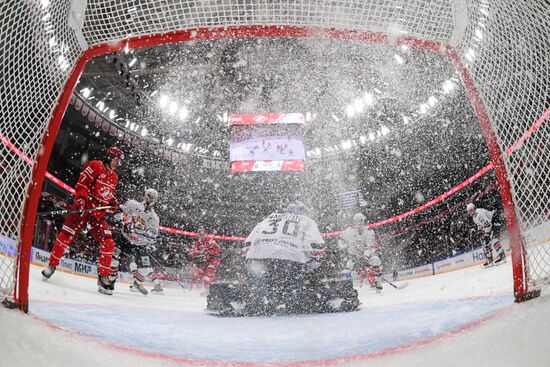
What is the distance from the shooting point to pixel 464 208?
377 inches

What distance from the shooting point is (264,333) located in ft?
7.12

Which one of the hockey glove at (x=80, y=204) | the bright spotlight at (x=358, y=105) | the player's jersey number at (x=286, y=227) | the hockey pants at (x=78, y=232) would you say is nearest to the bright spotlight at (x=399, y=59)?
the bright spotlight at (x=358, y=105)

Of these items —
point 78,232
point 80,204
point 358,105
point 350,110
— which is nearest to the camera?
point 80,204

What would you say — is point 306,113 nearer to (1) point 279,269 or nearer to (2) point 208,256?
(2) point 208,256

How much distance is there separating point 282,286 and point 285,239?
14.8 inches

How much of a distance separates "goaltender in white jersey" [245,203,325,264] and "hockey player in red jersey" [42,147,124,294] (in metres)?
1.48

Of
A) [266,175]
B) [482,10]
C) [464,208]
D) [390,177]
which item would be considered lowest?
[482,10]

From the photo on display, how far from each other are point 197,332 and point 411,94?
12294mm

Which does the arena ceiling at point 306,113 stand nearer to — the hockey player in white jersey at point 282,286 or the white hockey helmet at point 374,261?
the white hockey helmet at point 374,261

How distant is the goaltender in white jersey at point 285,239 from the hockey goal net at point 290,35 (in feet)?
5.49

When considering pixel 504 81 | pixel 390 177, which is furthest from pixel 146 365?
pixel 390 177

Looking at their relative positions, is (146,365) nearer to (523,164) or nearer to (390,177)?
(523,164)

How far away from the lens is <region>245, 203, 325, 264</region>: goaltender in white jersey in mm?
3189

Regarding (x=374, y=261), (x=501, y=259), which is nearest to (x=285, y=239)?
(x=374, y=261)
